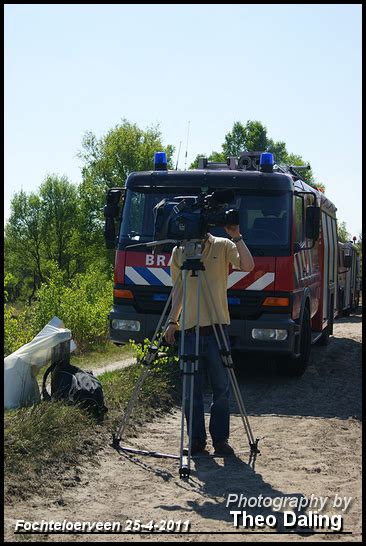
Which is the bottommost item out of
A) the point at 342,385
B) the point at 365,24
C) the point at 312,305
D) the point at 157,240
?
the point at 342,385

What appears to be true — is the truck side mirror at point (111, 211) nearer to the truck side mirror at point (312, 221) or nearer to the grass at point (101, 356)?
the truck side mirror at point (312, 221)

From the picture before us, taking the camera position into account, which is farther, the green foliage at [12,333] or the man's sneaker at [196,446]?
the green foliage at [12,333]

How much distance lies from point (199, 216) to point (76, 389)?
2.16m

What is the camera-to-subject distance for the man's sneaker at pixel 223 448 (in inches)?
275

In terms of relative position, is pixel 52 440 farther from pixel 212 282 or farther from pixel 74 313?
pixel 74 313

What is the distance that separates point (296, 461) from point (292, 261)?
3884mm

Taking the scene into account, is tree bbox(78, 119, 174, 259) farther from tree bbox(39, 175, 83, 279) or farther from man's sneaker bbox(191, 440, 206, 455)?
man's sneaker bbox(191, 440, 206, 455)

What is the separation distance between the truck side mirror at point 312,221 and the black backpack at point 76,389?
3927 millimetres

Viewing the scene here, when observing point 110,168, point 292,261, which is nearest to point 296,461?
point 292,261

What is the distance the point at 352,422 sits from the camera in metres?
8.63

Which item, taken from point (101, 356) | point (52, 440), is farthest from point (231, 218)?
point (101, 356)

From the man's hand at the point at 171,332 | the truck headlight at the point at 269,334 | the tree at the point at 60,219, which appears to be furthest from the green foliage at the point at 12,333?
the tree at the point at 60,219

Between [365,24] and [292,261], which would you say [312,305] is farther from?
[365,24]

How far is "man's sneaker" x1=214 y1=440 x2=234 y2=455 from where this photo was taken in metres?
6.99
